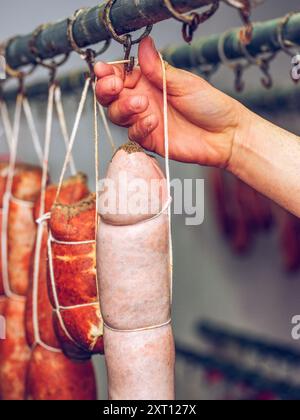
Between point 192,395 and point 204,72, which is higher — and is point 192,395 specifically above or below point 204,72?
below

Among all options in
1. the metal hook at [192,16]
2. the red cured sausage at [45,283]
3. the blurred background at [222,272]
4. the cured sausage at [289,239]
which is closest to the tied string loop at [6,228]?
the red cured sausage at [45,283]

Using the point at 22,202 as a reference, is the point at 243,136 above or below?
above

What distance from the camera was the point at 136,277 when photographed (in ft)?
4.28

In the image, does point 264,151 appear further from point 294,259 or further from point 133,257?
point 294,259

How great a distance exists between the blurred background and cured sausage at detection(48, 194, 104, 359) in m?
1.88

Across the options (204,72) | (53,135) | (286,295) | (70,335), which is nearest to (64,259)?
(70,335)

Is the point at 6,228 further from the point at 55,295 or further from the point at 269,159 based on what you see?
the point at 269,159

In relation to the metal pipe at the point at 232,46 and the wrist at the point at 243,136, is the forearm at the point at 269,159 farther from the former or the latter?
the metal pipe at the point at 232,46

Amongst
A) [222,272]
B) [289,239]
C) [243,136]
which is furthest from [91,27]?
[222,272]

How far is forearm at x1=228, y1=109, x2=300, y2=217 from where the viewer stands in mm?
1526

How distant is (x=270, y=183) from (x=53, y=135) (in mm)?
2216

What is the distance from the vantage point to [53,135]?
360 cm

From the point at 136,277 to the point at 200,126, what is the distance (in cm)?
37

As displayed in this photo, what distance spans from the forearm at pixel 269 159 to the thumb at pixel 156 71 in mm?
225
